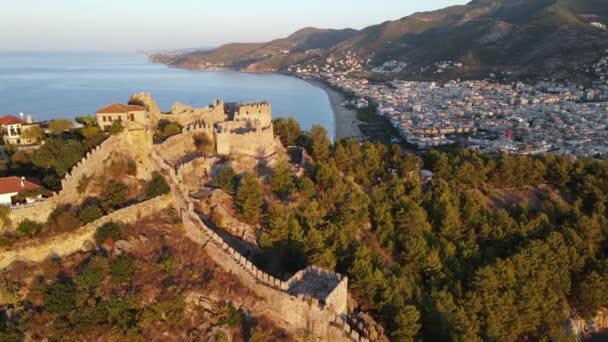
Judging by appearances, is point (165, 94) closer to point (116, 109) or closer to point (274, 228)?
point (116, 109)

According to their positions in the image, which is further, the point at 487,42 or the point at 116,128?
the point at 487,42

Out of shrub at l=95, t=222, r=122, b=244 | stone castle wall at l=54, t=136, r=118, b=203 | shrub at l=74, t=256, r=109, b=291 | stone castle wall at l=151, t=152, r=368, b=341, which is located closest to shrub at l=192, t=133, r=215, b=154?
stone castle wall at l=54, t=136, r=118, b=203

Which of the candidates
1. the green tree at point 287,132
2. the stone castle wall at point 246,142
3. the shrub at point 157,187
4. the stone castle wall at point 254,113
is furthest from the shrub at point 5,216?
the green tree at point 287,132

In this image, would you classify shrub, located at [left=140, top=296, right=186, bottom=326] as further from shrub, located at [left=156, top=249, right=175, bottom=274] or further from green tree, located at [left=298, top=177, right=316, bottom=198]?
green tree, located at [left=298, top=177, right=316, bottom=198]

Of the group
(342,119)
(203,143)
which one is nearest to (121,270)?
(203,143)

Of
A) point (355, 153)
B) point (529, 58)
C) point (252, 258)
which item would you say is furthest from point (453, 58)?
point (252, 258)

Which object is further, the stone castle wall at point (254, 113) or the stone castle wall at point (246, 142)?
the stone castle wall at point (254, 113)

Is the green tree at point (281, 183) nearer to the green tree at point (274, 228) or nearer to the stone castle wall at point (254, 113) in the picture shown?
the green tree at point (274, 228)
